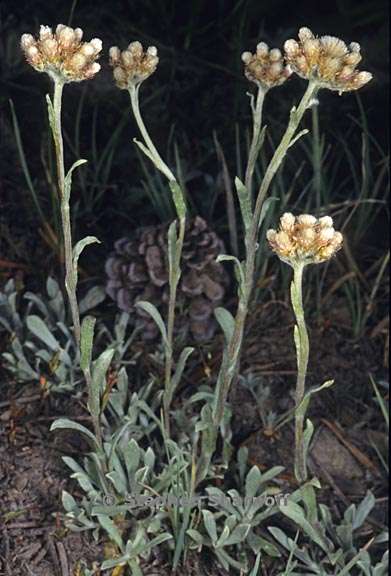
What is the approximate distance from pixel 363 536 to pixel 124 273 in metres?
0.77

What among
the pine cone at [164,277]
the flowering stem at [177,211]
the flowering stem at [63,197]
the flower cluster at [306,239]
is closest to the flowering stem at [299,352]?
the flower cluster at [306,239]

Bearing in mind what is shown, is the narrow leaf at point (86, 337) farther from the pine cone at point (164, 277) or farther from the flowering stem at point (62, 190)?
the pine cone at point (164, 277)

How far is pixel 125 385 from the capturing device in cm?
191

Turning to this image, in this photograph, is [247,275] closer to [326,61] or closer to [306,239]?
[306,239]

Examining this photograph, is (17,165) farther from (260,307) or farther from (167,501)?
(167,501)

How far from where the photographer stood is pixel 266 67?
1.56 meters

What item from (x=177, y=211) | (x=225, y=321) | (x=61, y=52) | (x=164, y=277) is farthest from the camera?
(x=164, y=277)

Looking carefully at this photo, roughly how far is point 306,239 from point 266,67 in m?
0.35

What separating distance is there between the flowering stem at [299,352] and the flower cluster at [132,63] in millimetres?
407

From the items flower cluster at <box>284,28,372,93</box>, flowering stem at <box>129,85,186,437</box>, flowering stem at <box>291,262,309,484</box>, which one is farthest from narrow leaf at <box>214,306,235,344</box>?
flower cluster at <box>284,28,372,93</box>

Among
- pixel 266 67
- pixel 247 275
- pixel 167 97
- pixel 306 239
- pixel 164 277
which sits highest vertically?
pixel 266 67

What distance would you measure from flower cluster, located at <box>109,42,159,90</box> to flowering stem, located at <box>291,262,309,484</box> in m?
0.41

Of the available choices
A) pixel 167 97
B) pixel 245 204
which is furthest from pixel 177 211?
pixel 167 97

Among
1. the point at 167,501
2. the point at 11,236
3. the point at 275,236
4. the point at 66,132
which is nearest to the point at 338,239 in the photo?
the point at 275,236
